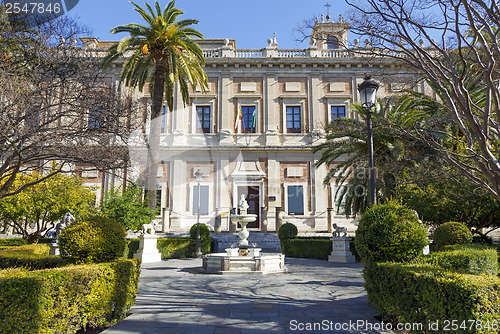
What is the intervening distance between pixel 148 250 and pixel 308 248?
283 inches

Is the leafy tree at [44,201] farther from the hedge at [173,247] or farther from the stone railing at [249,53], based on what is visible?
the stone railing at [249,53]

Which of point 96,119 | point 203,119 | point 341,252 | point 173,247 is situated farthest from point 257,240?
point 96,119

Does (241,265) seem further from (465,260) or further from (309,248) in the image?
(309,248)

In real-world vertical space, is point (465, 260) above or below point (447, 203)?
below

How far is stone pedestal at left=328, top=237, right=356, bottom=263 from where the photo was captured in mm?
14812

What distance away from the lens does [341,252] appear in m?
15.0

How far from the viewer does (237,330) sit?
487 centimetres

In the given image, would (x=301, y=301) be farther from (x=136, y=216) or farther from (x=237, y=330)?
(x=136, y=216)

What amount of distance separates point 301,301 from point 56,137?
5995 millimetres

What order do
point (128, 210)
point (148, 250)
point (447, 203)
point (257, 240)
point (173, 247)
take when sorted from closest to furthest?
point (447, 203) < point (148, 250) < point (173, 247) < point (128, 210) < point (257, 240)

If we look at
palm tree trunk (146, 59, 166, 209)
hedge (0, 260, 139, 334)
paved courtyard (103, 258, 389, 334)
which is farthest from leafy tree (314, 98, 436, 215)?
hedge (0, 260, 139, 334)

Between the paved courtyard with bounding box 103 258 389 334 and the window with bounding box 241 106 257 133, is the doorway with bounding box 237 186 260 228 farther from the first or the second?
the paved courtyard with bounding box 103 258 389 334

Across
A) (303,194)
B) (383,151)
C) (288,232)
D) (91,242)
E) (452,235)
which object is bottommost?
(288,232)

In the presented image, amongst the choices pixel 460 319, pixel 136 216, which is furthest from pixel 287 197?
pixel 460 319
